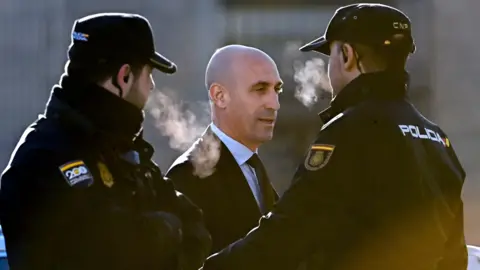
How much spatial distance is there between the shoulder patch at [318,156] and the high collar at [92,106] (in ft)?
1.89

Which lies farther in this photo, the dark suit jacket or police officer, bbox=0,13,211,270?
the dark suit jacket

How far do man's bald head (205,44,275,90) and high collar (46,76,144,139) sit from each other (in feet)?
3.89

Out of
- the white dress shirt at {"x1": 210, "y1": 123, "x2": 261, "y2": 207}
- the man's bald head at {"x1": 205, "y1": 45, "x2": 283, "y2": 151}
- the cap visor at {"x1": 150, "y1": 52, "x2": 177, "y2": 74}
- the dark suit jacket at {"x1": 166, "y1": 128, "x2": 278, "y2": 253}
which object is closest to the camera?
the cap visor at {"x1": 150, "y1": 52, "x2": 177, "y2": 74}

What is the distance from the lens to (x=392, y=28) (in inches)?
108

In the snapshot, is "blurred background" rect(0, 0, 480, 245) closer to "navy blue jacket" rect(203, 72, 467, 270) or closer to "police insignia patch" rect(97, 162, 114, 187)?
"navy blue jacket" rect(203, 72, 467, 270)

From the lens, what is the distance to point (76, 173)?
237cm

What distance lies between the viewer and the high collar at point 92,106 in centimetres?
250

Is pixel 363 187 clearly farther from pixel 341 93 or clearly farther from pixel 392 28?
pixel 392 28

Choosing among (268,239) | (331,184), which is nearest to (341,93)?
(331,184)

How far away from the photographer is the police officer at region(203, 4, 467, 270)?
2.52 metres

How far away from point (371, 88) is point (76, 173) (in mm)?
980

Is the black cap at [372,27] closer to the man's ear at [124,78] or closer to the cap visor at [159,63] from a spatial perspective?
the cap visor at [159,63]

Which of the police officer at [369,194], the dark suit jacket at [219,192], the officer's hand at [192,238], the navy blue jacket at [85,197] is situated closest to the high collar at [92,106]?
the navy blue jacket at [85,197]

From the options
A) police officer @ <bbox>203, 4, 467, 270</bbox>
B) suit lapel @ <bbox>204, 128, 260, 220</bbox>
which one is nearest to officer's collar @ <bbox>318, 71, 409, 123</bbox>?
police officer @ <bbox>203, 4, 467, 270</bbox>
